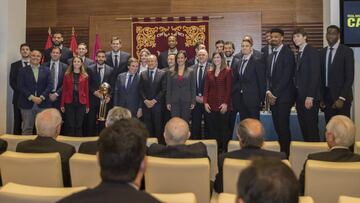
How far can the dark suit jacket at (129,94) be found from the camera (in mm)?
6359

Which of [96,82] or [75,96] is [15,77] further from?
[96,82]

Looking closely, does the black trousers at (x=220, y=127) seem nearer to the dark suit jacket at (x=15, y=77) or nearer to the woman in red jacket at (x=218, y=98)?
the woman in red jacket at (x=218, y=98)

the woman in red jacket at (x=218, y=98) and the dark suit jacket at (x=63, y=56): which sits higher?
the dark suit jacket at (x=63, y=56)

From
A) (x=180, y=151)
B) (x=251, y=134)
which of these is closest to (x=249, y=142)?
(x=251, y=134)

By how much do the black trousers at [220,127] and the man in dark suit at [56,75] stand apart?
228 cm

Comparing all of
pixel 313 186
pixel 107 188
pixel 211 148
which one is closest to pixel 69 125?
pixel 211 148

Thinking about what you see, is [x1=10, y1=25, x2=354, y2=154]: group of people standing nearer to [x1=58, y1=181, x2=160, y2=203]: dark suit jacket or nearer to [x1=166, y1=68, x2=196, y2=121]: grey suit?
[x1=166, y1=68, x2=196, y2=121]: grey suit

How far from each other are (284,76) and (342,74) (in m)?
0.69

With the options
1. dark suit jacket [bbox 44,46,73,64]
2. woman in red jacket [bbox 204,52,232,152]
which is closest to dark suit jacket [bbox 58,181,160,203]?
woman in red jacket [bbox 204,52,232,152]

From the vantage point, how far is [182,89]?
20.0 ft

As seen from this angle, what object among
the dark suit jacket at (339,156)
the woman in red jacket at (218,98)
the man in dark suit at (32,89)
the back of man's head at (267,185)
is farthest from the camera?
the man in dark suit at (32,89)

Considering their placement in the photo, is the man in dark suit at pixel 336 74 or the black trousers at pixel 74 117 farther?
the black trousers at pixel 74 117

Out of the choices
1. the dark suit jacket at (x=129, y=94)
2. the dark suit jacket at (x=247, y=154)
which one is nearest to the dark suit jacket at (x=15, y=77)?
the dark suit jacket at (x=129, y=94)

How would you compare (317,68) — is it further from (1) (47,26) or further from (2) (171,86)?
(1) (47,26)
